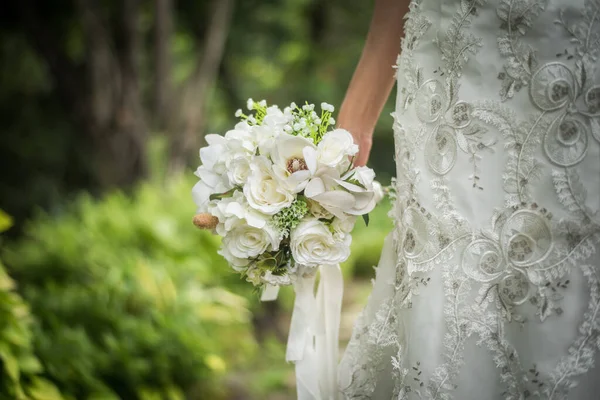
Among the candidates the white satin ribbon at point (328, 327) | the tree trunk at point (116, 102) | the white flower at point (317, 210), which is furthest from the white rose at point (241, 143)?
the tree trunk at point (116, 102)

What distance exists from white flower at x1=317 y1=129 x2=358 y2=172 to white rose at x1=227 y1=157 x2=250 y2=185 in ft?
0.65

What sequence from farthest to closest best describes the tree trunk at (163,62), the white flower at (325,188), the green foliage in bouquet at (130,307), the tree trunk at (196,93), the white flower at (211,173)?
the tree trunk at (196,93)
the tree trunk at (163,62)
the green foliage in bouquet at (130,307)
the white flower at (211,173)
the white flower at (325,188)

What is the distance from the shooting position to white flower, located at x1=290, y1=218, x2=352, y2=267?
5.03 feet

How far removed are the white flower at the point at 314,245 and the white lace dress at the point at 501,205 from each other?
0.18m

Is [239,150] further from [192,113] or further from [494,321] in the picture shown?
[192,113]

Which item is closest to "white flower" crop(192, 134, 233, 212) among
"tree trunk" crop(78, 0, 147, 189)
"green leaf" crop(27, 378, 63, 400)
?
"green leaf" crop(27, 378, 63, 400)

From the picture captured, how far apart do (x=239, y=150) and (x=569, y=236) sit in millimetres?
823

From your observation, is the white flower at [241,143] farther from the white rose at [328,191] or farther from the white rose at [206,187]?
the white rose at [328,191]

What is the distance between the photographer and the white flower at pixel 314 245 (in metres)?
1.53

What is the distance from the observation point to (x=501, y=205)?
140 centimetres

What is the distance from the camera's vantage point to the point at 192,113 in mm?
6949

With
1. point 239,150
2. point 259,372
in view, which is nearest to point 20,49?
point 259,372

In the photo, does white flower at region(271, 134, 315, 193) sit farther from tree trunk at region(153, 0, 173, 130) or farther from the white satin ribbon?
tree trunk at region(153, 0, 173, 130)

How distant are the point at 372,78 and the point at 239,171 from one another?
483 millimetres
